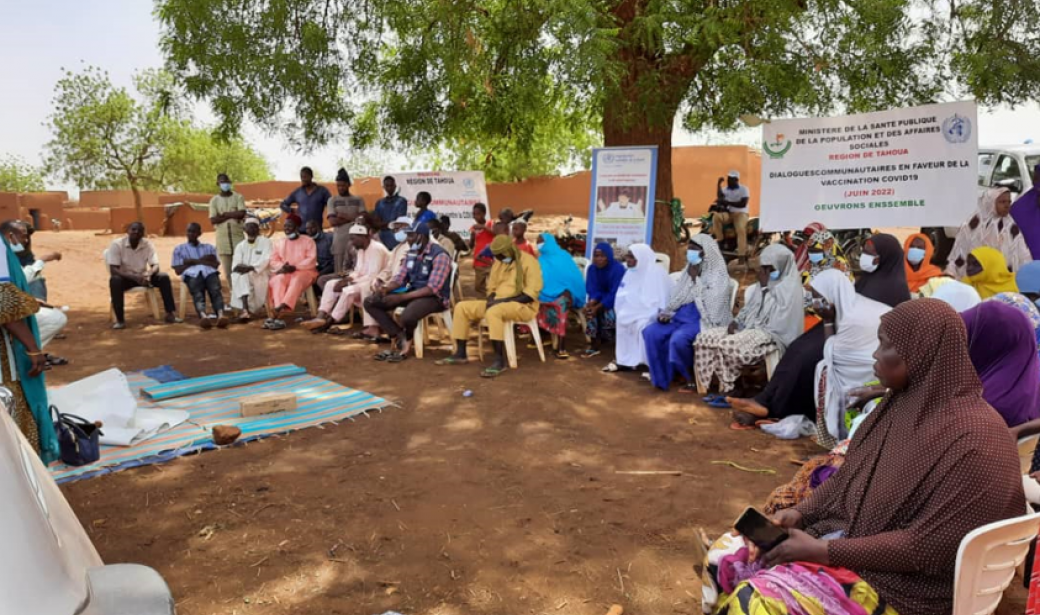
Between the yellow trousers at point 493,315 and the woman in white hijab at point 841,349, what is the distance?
2.94 m

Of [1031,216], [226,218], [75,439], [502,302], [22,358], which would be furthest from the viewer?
[226,218]

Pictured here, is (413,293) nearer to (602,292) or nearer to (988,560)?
(602,292)

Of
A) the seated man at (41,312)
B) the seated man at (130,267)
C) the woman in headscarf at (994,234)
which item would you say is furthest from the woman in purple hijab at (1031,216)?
the seated man at (130,267)

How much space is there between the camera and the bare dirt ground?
355cm

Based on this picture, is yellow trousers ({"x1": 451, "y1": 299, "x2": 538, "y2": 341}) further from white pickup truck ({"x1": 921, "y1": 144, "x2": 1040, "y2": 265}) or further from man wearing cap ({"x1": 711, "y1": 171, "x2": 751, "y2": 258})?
white pickup truck ({"x1": 921, "y1": 144, "x2": 1040, "y2": 265})

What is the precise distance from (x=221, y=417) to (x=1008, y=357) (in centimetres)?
523

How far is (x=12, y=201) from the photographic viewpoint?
20.2 m

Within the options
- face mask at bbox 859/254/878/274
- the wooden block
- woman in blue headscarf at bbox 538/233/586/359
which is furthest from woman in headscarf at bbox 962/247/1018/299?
the wooden block

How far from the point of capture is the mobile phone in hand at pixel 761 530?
2391 millimetres

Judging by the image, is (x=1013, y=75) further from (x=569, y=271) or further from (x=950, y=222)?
(x=569, y=271)

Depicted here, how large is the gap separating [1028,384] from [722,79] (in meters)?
4.97

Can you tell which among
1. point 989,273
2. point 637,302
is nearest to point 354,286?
point 637,302

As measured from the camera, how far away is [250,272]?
10.3 meters

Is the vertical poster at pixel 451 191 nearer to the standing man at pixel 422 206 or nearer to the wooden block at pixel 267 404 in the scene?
the standing man at pixel 422 206
